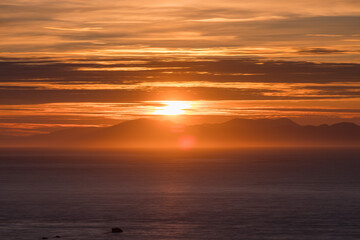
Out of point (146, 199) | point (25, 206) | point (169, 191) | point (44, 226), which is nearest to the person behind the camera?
point (44, 226)

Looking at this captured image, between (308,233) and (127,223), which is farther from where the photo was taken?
(127,223)

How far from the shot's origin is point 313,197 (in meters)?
102

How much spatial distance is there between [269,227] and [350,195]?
134 ft

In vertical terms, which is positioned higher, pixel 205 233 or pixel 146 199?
pixel 146 199

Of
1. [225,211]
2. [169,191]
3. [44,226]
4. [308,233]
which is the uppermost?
[169,191]

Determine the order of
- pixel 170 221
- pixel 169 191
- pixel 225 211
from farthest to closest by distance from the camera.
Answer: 1. pixel 169 191
2. pixel 225 211
3. pixel 170 221

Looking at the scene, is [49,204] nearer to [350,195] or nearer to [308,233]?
[308,233]

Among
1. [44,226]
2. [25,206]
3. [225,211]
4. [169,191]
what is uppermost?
[169,191]

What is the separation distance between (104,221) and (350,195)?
4918 centimetres

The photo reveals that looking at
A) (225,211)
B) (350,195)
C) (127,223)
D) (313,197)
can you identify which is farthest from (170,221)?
(350,195)

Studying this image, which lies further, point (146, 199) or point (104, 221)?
point (146, 199)

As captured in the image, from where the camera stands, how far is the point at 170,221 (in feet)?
244

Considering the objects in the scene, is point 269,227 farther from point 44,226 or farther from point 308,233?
point 44,226

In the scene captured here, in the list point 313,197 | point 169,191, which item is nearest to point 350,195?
point 313,197
